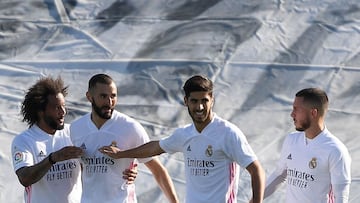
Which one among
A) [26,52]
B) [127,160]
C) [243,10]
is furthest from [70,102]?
[127,160]

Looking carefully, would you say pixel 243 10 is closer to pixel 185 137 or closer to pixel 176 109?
pixel 176 109

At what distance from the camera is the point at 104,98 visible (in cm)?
537

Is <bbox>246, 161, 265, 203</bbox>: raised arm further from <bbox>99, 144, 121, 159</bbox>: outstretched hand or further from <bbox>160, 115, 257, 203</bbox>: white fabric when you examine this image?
<bbox>99, 144, 121, 159</bbox>: outstretched hand

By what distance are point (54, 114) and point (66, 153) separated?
0.29 metres

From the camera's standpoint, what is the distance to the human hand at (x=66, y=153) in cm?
522

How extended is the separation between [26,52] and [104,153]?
283 centimetres

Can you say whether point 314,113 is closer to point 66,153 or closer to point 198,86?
point 198,86

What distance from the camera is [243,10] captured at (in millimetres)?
8172

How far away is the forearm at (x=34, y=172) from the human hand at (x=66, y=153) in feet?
0.20

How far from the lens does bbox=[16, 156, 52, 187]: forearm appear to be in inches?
207

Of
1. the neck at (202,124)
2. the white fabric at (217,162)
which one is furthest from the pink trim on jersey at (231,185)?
the neck at (202,124)

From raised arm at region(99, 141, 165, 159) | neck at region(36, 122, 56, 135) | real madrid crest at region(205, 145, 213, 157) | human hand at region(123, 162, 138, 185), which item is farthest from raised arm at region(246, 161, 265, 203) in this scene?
neck at region(36, 122, 56, 135)

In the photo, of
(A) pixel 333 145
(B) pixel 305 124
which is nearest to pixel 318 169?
(A) pixel 333 145

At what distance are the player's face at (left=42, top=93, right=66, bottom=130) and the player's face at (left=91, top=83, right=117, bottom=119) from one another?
0.61 feet
